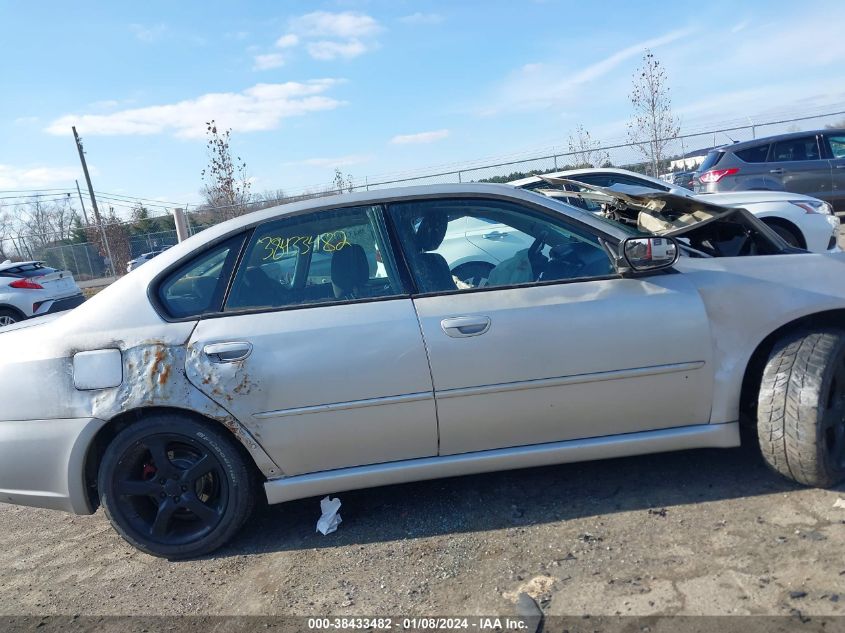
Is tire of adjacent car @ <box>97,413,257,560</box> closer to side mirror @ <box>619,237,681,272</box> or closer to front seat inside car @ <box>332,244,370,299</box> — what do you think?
front seat inside car @ <box>332,244,370,299</box>

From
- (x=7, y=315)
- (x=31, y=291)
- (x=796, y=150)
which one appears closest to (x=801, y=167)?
(x=796, y=150)

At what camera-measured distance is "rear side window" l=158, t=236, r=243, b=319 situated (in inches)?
125

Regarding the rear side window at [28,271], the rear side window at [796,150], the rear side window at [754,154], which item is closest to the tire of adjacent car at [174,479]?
the rear side window at [28,271]

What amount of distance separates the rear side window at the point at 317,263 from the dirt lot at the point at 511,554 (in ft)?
3.95

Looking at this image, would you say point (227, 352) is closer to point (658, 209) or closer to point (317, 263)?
point (317, 263)

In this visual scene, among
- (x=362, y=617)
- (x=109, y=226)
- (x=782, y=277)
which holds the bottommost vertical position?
(x=362, y=617)

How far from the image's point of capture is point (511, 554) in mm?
2891

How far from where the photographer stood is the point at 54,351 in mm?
3109

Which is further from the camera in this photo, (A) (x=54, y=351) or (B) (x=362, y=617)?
(A) (x=54, y=351)

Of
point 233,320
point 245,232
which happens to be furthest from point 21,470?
point 245,232

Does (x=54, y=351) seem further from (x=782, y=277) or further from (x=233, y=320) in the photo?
(x=782, y=277)

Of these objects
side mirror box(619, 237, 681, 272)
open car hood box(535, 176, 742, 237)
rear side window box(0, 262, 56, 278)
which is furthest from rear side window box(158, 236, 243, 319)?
rear side window box(0, 262, 56, 278)

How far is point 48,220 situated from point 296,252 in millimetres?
39230

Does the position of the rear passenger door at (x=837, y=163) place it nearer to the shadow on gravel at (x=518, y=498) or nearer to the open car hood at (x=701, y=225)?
the open car hood at (x=701, y=225)
